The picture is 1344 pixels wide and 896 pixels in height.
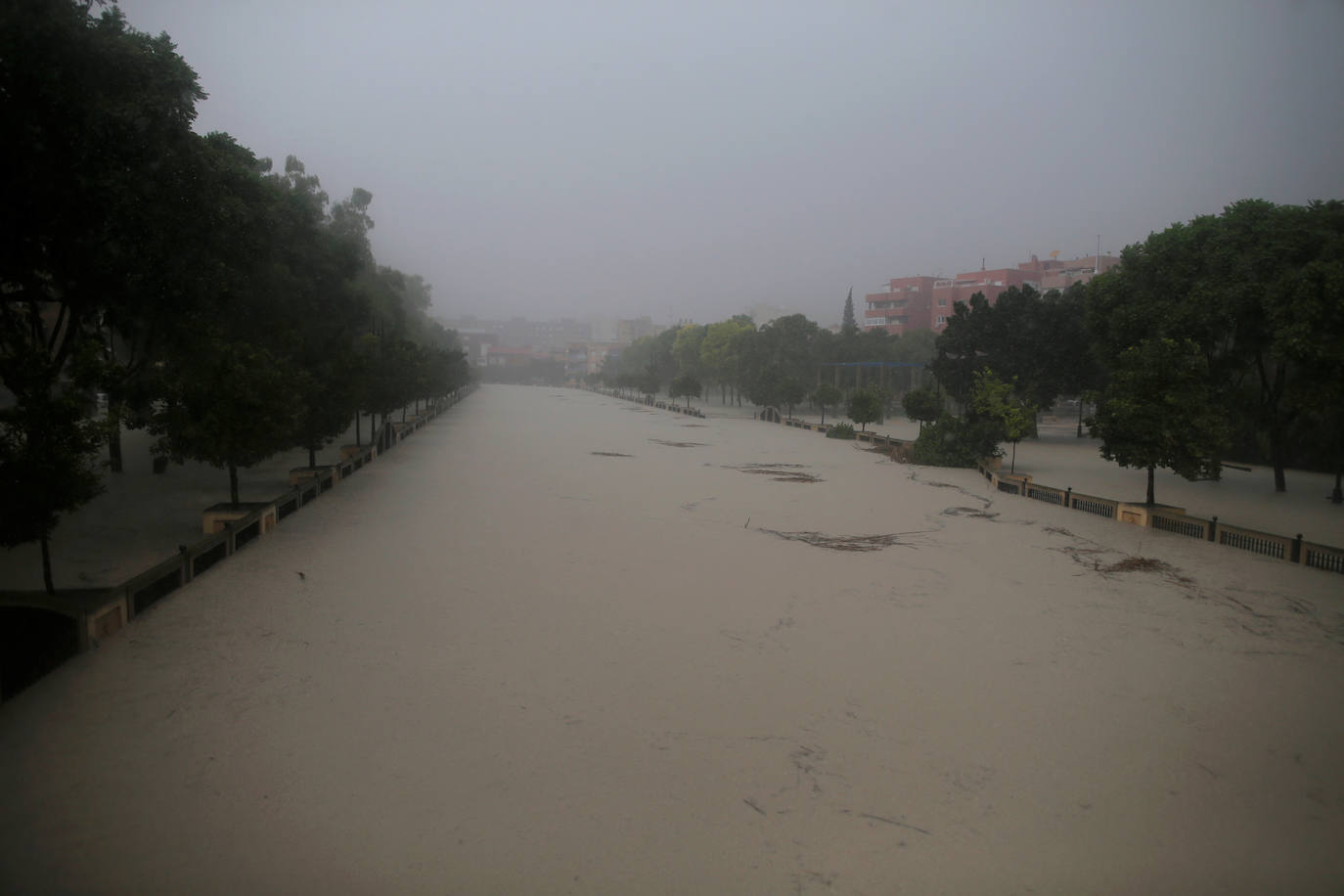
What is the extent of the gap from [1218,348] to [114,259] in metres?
29.9

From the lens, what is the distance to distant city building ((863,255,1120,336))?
82438 mm

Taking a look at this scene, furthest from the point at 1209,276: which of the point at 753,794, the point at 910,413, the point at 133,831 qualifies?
the point at 133,831

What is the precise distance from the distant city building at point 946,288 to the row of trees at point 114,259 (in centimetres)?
7550

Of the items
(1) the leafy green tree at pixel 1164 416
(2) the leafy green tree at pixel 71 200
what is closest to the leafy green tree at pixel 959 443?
(1) the leafy green tree at pixel 1164 416

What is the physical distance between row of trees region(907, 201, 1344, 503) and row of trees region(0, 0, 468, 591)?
19.4 meters

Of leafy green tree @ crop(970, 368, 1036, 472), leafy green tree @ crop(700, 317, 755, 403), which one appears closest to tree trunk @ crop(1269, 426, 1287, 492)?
leafy green tree @ crop(970, 368, 1036, 472)

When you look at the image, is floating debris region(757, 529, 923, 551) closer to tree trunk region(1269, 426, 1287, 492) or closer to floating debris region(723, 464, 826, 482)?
floating debris region(723, 464, 826, 482)

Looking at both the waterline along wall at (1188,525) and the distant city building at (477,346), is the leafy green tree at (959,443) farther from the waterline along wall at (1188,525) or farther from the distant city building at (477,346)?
the distant city building at (477,346)

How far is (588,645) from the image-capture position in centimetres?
931

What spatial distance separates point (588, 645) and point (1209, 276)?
2299 centimetres

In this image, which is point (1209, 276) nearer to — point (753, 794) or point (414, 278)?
point (753, 794)

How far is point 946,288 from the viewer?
281 feet

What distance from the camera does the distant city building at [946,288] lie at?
82.4m

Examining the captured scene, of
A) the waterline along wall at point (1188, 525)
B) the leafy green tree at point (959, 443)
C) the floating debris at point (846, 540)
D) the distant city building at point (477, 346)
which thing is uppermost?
the distant city building at point (477, 346)
